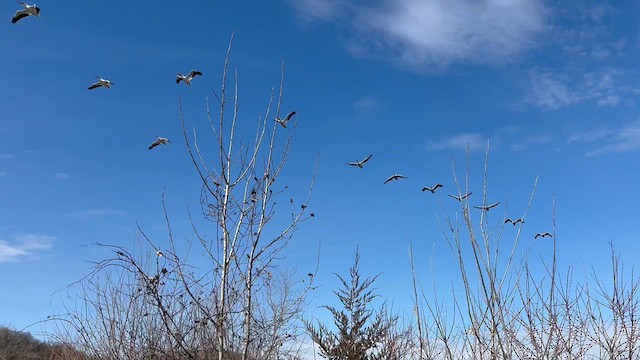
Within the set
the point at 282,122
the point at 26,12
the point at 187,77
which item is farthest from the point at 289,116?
the point at 26,12

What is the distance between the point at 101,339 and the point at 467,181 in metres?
6.32

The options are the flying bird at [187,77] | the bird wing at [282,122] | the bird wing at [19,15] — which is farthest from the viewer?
the bird wing at [19,15]

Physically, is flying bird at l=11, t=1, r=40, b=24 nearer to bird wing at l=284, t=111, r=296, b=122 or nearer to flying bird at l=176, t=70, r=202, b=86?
flying bird at l=176, t=70, r=202, b=86

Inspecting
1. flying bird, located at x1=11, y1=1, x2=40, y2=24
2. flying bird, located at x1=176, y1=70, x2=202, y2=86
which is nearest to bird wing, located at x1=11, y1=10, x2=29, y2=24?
flying bird, located at x1=11, y1=1, x2=40, y2=24

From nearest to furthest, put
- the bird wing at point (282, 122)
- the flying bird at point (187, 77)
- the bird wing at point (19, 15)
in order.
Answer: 1. the bird wing at point (282, 122)
2. the flying bird at point (187, 77)
3. the bird wing at point (19, 15)

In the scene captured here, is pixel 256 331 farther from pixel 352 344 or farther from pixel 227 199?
pixel 352 344

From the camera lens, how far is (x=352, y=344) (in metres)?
8.72

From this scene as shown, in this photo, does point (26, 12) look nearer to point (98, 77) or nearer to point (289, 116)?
point (98, 77)

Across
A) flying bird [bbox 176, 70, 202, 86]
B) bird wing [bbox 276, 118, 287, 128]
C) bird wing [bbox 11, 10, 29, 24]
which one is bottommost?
bird wing [bbox 276, 118, 287, 128]

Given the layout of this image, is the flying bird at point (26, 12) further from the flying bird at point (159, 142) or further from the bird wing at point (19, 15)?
the flying bird at point (159, 142)

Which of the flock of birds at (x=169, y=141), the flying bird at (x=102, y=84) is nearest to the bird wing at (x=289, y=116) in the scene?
the flock of birds at (x=169, y=141)

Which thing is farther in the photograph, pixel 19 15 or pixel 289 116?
pixel 19 15

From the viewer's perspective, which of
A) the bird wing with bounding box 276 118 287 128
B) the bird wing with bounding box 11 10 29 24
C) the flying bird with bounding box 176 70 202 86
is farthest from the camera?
the bird wing with bounding box 11 10 29 24

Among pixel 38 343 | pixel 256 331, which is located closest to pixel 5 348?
pixel 38 343
